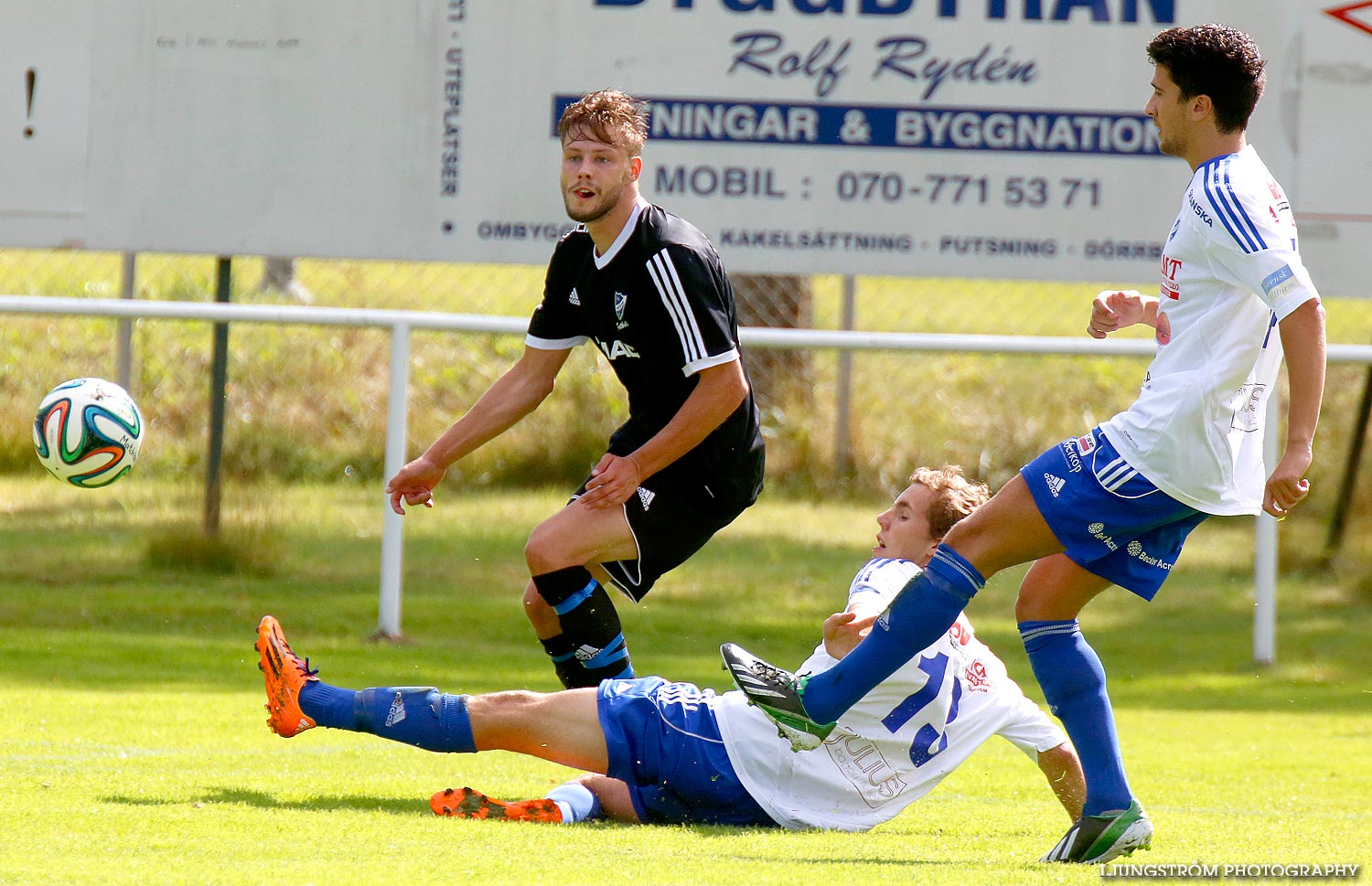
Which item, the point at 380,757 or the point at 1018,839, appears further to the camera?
the point at 380,757

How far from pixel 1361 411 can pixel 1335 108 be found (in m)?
1.71

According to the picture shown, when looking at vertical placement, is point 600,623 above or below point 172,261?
below

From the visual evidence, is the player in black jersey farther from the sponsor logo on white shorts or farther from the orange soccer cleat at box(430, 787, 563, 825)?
the sponsor logo on white shorts

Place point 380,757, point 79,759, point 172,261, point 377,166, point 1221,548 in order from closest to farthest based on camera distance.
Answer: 1. point 79,759
2. point 380,757
3. point 377,166
4. point 1221,548
5. point 172,261

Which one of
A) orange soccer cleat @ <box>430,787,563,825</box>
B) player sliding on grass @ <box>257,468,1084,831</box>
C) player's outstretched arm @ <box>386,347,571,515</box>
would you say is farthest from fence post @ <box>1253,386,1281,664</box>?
orange soccer cleat @ <box>430,787,563,825</box>

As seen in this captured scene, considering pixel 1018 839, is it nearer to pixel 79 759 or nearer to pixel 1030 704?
pixel 1030 704

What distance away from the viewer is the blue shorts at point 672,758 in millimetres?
4238

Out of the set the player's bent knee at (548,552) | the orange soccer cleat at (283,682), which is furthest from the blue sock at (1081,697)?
the orange soccer cleat at (283,682)

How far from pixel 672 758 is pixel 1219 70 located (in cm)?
217

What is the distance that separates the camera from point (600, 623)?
4.98m

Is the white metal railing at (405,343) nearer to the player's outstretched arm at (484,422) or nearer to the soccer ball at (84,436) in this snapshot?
the soccer ball at (84,436)

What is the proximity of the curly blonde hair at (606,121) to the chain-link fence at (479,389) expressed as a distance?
4.48 m

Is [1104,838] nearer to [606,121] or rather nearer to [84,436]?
[606,121]

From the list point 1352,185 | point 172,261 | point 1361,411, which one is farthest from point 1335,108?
point 172,261
